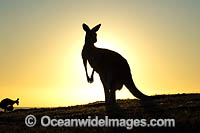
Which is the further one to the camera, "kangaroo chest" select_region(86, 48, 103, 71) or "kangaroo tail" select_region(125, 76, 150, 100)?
"kangaroo tail" select_region(125, 76, 150, 100)

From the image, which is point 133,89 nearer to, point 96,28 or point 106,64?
point 106,64

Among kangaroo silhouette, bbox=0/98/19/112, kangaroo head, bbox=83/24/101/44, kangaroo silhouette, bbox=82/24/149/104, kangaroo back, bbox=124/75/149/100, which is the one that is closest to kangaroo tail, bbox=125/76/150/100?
kangaroo back, bbox=124/75/149/100

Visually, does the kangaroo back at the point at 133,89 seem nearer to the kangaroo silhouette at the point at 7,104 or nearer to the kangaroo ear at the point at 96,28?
the kangaroo ear at the point at 96,28

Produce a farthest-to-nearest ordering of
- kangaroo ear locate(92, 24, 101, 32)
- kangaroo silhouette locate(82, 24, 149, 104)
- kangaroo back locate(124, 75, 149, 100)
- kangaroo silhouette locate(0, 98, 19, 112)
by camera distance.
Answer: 1. kangaroo silhouette locate(0, 98, 19, 112)
2. kangaroo back locate(124, 75, 149, 100)
3. kangaroo ear locate(92, 24, 101, 32)
4. kangaroo silhouette locate(82, 24, 149, 104)

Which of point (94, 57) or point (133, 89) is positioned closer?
point (94, 57)

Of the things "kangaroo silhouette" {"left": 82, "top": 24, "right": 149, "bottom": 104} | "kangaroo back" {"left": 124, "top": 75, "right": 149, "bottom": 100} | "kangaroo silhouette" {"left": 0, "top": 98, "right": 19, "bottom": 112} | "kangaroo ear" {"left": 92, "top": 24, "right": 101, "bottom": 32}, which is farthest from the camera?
"kangaroo silhouette" {"left": 0, "top": 98, "right": 19, "bottom": 112}

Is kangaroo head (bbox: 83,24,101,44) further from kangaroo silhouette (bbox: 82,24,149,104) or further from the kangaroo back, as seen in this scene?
the kangaroo back

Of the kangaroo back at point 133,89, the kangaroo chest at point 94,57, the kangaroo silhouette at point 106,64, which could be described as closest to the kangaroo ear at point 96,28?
the kangaroo silhouette at point 106,64

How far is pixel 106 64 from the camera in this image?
2158 cm

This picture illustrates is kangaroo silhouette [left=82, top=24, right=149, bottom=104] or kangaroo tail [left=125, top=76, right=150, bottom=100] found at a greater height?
kangaroo silhouette [left=82, top=24, right=149, bottom=104]

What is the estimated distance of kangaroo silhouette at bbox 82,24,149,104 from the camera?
21656 millimetres

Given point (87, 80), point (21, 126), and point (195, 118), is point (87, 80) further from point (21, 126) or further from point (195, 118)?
point (195, 118)

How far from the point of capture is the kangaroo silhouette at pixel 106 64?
21.7m

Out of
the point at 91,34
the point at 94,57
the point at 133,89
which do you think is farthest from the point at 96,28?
the point at 133,89
